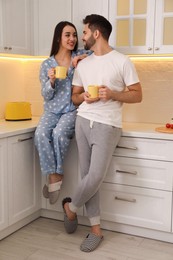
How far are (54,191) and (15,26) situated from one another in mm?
1392

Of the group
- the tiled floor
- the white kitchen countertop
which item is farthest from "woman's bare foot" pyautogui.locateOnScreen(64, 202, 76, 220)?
the white kitchen countertop

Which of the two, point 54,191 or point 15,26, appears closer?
point 54,191

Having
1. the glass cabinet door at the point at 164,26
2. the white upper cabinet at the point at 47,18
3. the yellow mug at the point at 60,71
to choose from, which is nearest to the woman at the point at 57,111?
the yellow mug at the point at 60,71

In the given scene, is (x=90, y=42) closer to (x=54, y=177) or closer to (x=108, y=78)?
(x=108, y=78)

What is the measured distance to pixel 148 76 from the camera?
3.14 metres

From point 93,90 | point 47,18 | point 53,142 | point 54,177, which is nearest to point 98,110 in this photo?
point 93,90

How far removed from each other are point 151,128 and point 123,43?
70 centimetres

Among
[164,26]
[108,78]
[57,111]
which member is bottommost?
[57,111]

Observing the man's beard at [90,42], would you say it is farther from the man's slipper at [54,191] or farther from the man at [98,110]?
the man's slipper at [54,191]

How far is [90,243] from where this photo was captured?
255 cm

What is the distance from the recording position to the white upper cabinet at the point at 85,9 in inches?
113

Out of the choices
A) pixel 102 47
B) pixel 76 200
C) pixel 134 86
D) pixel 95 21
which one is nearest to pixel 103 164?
pixel 76 200

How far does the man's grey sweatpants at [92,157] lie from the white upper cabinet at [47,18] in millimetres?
894

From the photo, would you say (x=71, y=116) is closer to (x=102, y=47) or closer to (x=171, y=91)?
(x=102, y=47)
